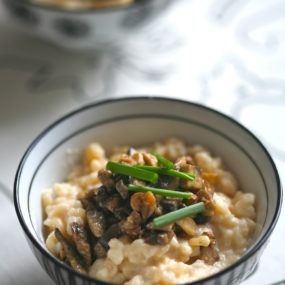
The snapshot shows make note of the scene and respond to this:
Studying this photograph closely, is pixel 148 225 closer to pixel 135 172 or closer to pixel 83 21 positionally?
pixel 135 172

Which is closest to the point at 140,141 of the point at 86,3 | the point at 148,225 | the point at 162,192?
the point at 162,192

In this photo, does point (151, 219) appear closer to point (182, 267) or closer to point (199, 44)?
point (182, 267)

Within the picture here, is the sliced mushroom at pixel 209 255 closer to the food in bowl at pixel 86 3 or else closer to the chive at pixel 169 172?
the chive at pixel 169 172

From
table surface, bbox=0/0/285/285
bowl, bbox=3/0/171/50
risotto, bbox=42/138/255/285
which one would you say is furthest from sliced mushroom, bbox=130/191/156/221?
bowl, bbox=3/0/171/50

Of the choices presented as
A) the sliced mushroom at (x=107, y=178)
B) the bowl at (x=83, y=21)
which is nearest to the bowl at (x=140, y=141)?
the sliced mushroom at (x=107, y=178)

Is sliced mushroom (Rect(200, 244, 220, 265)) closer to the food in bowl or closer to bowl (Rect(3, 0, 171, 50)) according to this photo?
bowl (Rect(3, 0, 171, 50))

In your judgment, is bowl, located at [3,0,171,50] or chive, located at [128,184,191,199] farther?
bowl, located at [3,0,171,50]

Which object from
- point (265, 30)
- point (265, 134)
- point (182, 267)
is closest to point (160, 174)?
point (182, 267)
